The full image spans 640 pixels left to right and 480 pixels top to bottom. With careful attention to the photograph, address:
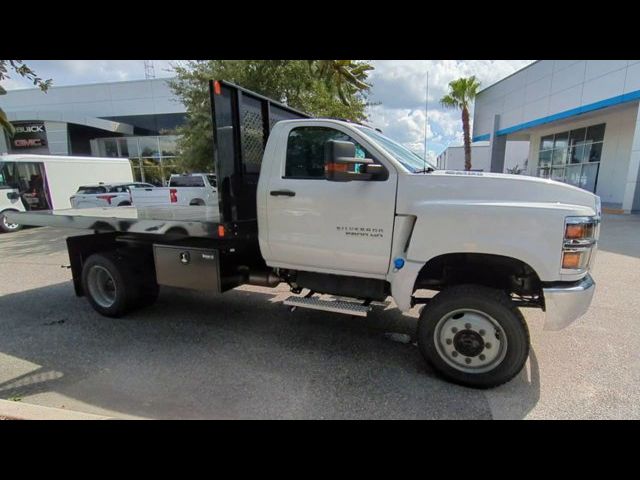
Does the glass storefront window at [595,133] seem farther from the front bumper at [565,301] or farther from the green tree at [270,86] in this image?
Result: the front bumper at [565,301]

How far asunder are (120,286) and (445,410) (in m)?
4.11

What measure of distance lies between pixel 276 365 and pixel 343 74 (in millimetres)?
11221

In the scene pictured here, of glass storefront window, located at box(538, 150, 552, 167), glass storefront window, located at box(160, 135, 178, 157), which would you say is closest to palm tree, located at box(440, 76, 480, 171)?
glass storefront window, located at box(538, 150, 552, 167)

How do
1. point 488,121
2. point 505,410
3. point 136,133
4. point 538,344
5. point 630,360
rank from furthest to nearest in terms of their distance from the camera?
point 136,133, point 488,121, point 538,344, point 630,360, point 505,410

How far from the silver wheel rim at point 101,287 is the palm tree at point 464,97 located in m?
21.9

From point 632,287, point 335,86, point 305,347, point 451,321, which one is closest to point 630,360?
point 451,321

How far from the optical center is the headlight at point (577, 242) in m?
2.74

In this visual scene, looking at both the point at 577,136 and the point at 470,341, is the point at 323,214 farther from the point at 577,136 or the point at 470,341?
the point at 577,136

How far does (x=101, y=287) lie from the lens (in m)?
4.94

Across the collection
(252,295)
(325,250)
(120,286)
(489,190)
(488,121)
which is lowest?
(252,295)

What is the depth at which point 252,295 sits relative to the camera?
563cm

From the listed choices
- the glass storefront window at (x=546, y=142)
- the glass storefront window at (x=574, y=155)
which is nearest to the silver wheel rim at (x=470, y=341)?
the glass storefront window at (x=574, y=155)

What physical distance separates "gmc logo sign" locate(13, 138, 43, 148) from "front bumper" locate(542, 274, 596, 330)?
108 ft

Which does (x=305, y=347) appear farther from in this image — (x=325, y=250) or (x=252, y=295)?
(x=252, y=295)
